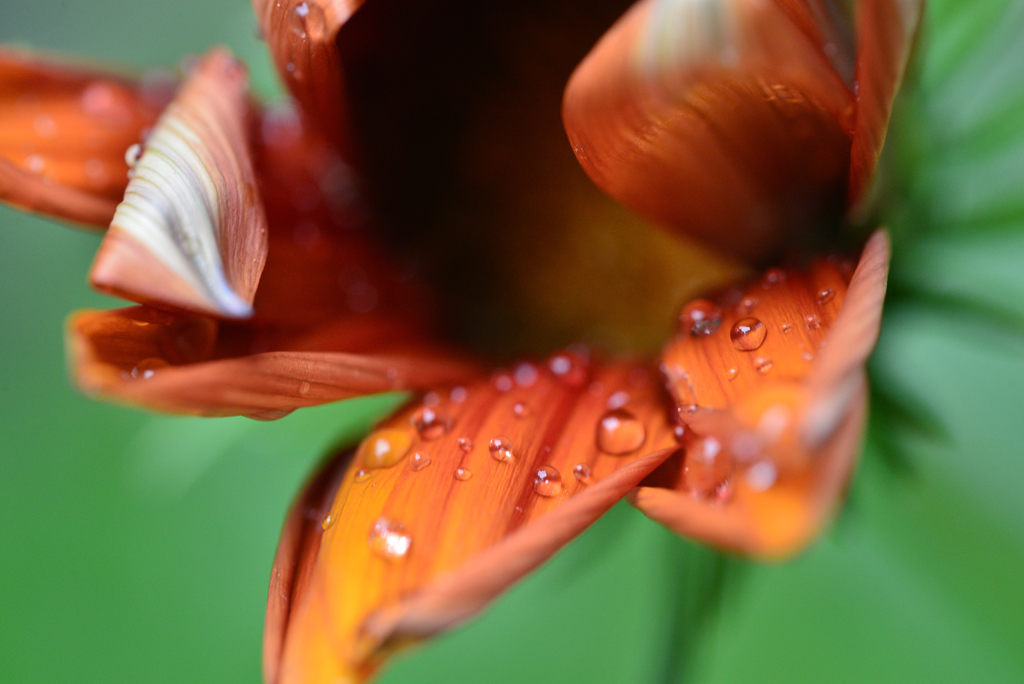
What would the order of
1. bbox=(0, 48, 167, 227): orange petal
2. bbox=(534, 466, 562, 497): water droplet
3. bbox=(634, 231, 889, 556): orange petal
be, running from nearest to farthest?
bbox=(634, 231, 889, 556): orange petal
bbox=(534, 466, 562, 497): water droplet
bbox=(0, 48, 167, 227): orange petal

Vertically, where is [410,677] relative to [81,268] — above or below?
below

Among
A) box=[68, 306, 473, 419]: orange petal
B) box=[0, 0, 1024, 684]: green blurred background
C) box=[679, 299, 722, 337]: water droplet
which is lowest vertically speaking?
box=[0, 0, 1024, 684]: green blurred background

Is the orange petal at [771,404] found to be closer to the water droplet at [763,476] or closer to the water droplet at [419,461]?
the water droplet at [763,476]

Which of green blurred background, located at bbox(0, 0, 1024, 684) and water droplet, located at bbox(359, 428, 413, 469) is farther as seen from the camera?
green blurred background, located at bbox(0, 0, 1024, 684)

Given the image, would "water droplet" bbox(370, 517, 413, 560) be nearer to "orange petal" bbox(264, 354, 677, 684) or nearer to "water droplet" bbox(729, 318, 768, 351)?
"orange petal" bbox(264, 354, 677, 684)

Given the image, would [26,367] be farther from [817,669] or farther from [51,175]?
[817,669]

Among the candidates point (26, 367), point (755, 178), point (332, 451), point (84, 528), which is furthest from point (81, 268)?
point (755, 178)

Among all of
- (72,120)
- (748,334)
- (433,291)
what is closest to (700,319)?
(748,334)

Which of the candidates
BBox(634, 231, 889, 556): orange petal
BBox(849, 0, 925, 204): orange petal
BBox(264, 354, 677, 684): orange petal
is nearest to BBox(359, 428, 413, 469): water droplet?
BBox(264, 354, 677, 684): orange petal
